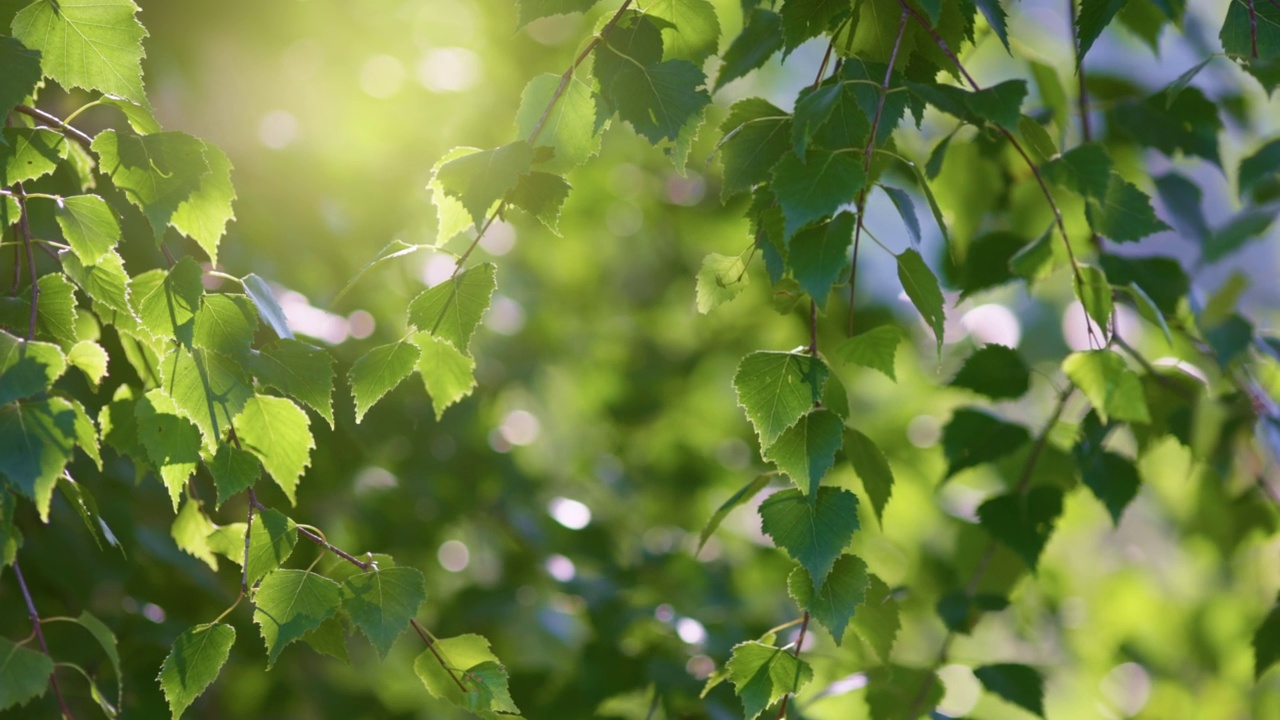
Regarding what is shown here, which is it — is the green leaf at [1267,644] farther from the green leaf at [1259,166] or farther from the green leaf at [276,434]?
the green leaf at [276,434]

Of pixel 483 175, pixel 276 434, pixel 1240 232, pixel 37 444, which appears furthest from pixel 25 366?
pixel 1240 232

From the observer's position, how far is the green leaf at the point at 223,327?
0.60 meters

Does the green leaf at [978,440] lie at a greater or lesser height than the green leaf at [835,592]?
lesser

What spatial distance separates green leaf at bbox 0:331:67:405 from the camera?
523mm

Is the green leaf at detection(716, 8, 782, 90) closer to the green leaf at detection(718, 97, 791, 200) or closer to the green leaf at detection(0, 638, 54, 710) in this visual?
the green leaf at detection(718, 97, 791, 200)

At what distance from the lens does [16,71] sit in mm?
571

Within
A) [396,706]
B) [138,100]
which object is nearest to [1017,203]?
[138,100]

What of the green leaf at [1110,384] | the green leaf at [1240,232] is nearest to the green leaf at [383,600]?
the green leaf at [1110,384]

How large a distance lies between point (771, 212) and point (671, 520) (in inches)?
58.6

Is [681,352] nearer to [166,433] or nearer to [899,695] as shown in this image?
[899,695]

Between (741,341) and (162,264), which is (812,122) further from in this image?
(741,341)

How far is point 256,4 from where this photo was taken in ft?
4.98

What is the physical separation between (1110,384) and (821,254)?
0.75ft

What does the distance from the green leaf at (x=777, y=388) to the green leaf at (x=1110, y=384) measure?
7.8 inches
